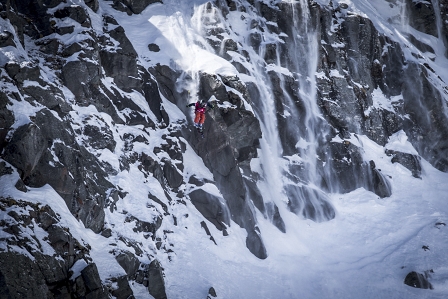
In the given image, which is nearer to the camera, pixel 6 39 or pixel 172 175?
pixel 6 39

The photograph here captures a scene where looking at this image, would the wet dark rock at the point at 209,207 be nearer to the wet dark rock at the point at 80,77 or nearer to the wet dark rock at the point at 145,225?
the wet dark rock at the point at 145,225

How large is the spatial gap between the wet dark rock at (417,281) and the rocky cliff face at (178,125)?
24.4ft

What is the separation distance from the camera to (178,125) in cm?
2836

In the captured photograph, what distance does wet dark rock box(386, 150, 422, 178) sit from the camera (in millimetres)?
36656

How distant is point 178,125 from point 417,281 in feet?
54.3

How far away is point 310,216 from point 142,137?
525 inches

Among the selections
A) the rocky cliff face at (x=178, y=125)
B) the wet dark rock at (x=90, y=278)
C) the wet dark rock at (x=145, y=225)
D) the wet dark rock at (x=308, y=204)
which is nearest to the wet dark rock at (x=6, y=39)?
the rocky cliff face at (x=178, y=125)

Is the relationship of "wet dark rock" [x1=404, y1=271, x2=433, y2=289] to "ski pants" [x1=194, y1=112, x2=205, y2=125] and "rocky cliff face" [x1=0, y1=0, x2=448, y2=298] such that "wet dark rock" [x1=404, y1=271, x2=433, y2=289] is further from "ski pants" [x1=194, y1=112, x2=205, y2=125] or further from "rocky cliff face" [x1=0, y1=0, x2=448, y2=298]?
"ski pants" [x1=194, y1=112, x2=205, y2=125]

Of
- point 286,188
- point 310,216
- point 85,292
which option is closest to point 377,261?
point 310,216

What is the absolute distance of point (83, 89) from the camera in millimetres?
23016

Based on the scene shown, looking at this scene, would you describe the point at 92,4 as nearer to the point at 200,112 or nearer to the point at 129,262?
the point at 200,112

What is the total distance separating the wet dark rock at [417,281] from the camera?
26.4 metres

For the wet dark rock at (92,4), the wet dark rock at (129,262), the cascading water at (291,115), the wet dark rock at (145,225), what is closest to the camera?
the wet dark rock at (129,262)

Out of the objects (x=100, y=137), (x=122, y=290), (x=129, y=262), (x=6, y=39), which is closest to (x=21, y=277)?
(x=122, y=290)
